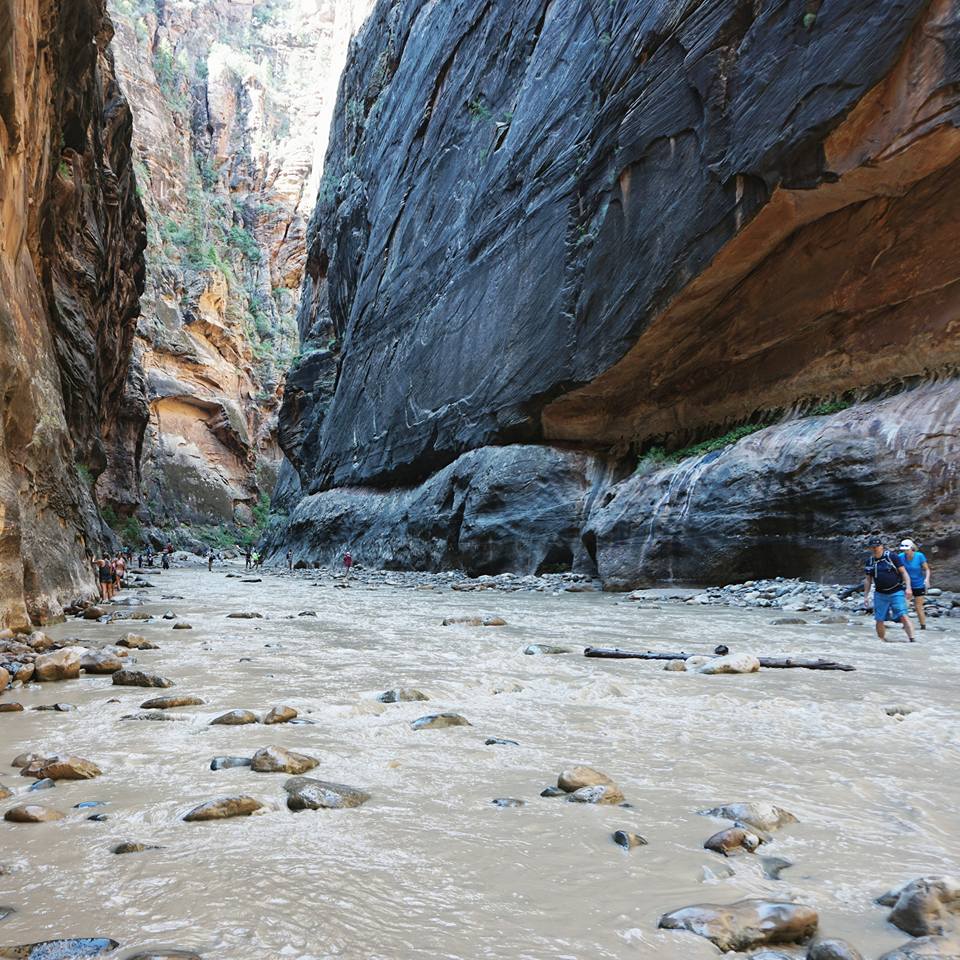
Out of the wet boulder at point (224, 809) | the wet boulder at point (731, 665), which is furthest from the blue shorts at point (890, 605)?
the wet boulder at point (224, 809)

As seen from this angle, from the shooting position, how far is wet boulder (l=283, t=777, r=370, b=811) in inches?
94.2

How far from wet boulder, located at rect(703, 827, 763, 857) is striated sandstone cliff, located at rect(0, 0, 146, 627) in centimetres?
637

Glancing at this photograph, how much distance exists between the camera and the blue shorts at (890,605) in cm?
733

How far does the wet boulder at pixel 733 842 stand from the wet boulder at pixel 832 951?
1.80ft

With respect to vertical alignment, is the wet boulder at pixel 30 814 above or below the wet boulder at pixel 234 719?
above

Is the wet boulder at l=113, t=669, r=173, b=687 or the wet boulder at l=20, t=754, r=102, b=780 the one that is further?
the wet boulder at l=113, t=669, r=173, b=687

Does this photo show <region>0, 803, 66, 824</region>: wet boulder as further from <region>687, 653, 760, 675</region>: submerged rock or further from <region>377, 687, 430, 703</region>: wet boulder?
<region>687, 653, 760, 675</region>: submerged rock

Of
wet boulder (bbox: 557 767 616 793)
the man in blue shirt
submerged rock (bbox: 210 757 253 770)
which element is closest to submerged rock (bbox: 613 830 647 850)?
wet boulder (bbox: 557 767 616 793)

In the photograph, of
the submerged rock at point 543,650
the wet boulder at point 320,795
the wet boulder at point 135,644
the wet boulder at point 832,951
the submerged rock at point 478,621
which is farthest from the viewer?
the submerged rock at point 478,621

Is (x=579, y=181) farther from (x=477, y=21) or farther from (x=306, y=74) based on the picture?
(x=306, y=74)

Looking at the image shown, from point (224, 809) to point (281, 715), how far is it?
1409 mm

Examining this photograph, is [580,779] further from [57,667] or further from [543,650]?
[57,667]

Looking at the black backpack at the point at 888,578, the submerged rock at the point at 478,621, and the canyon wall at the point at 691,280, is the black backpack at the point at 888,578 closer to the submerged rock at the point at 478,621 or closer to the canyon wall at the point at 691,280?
the canyon wall at the point at 691,280

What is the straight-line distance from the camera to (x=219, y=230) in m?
68.4
